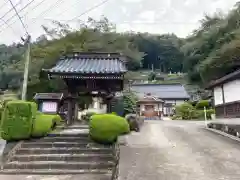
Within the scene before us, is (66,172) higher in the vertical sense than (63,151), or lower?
lower

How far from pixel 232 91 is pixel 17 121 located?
33.4ft

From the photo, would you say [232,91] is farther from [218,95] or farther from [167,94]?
[167,94]

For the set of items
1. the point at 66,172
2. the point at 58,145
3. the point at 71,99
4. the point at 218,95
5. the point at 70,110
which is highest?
the point at 218,95

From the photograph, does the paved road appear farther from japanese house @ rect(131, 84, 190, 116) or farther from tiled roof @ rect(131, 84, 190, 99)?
tiled roof @ rect(131, 84, 190, 99)

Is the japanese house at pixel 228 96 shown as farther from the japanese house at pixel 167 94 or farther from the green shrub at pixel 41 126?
the japanese house at pixel 167 94

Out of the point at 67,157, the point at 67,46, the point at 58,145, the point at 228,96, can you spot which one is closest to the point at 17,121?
the point at 58,145

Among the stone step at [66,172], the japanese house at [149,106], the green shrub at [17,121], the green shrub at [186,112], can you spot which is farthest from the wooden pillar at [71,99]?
the japanese house at [149,106]

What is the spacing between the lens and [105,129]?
28.2ft

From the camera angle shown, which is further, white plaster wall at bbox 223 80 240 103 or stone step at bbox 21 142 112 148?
white plaster wall at bbox 223 80 240 103

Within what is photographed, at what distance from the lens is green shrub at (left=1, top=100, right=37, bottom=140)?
8820 millimetres

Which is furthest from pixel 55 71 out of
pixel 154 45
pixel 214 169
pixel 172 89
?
pixel 154 45

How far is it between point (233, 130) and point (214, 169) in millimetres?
6609

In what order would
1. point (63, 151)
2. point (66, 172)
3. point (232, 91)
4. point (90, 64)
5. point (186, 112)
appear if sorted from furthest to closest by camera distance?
point (186, 112) < point (90, 64) < point (232, 91) < point (63, 151) < point (66, 172)

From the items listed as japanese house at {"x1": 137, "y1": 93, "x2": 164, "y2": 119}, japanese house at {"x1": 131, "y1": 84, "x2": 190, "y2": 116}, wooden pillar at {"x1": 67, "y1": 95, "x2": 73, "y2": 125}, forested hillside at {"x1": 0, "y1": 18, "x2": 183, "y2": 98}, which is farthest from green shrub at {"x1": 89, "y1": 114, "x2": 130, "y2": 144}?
japanese house at {"x1": 131, "y1": 84, "x2": 190, "y2": 116}
